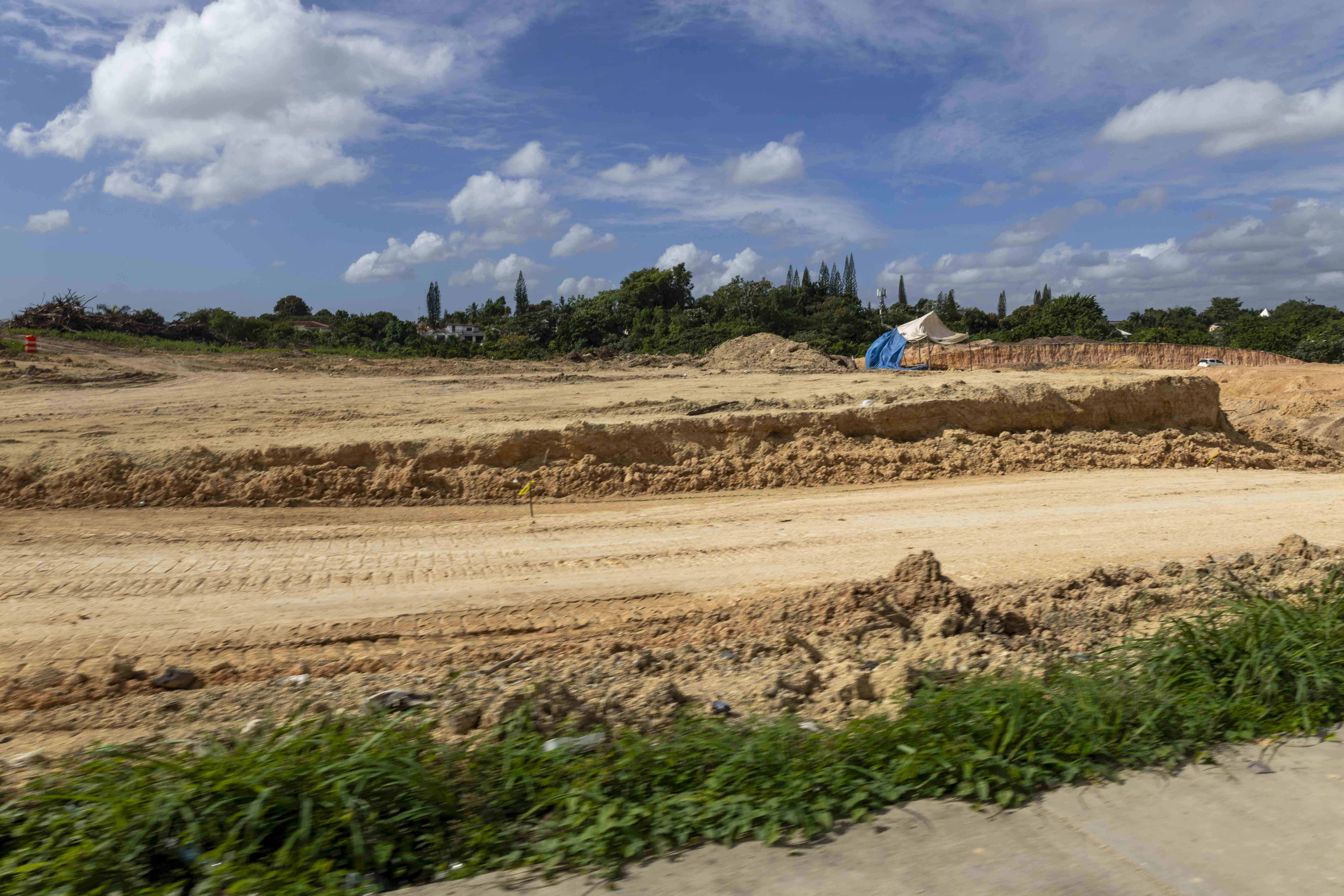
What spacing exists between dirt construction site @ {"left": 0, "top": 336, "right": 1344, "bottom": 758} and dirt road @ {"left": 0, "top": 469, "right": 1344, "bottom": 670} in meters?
0.04

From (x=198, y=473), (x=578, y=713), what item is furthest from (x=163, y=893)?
(x=198, y=473)

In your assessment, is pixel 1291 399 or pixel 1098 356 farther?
pixel 1098 356

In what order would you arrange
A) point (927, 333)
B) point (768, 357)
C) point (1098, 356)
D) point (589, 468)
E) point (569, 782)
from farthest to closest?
point (1098, 356) < point (927, 333) < point (768, 357) < point (589, 468) < point (569, 782)

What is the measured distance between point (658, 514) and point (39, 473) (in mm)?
6351

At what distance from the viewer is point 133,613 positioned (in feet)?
18.6

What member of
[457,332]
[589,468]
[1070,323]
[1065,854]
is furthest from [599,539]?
[457,332]

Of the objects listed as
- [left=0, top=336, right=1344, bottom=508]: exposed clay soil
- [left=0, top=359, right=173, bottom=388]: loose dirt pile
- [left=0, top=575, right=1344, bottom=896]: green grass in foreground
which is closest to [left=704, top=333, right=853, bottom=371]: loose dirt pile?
[left=0, top=336, right=1344, bottom=508]: exposed clay soil

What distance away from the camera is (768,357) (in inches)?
971

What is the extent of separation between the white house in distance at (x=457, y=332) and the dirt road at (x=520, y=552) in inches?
2053

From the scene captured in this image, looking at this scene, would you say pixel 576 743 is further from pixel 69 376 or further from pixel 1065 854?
pixel 69 376

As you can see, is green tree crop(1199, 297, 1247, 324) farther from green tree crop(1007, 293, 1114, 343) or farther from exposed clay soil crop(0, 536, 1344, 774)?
exposed clay soil crop(0, 536, 1344, 774)

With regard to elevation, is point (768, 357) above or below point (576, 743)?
above

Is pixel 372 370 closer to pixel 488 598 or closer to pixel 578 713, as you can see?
pixel 488 598

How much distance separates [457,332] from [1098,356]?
1939 inches
